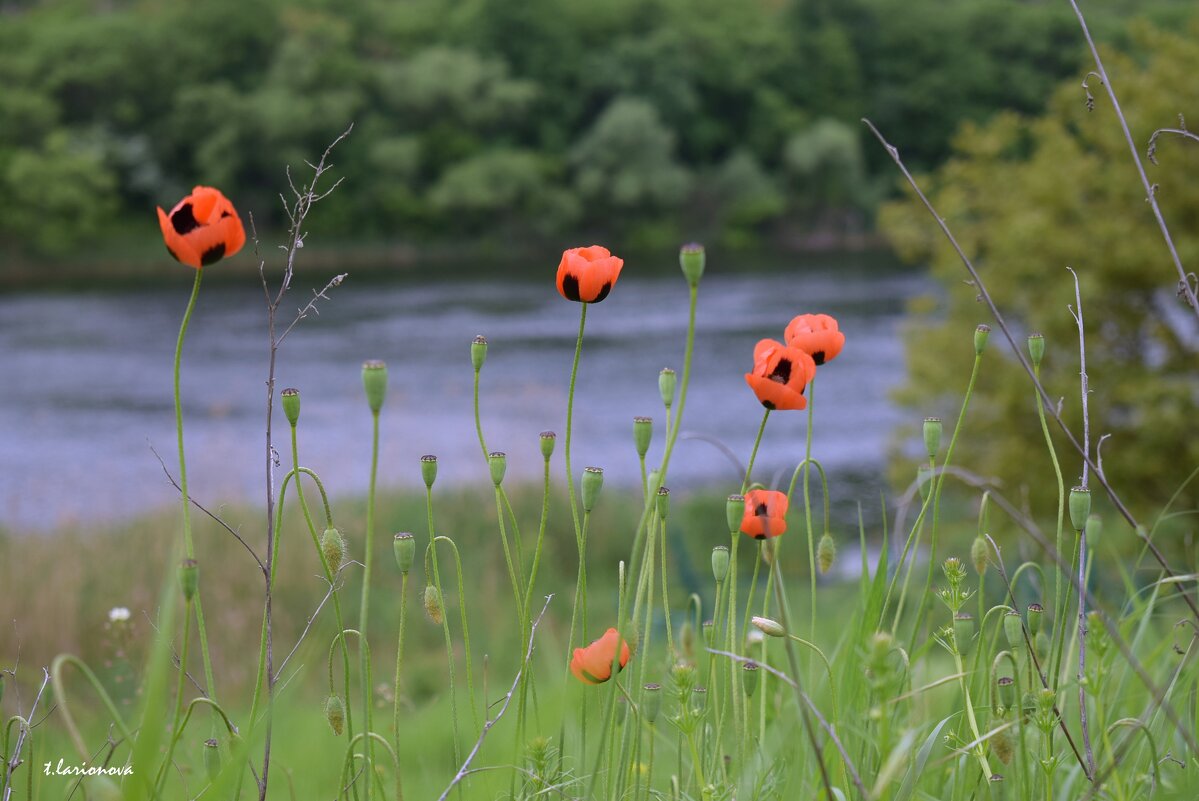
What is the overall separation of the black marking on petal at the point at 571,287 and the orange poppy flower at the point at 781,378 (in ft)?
0.77

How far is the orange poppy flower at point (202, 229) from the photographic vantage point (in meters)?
1.16

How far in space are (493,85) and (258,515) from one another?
37.4 m

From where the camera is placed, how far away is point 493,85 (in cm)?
4309

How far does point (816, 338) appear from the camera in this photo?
1.43 metres

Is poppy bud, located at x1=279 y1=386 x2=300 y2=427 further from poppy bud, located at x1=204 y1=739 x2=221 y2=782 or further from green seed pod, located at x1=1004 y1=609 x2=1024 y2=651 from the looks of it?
green seed pod, located at x1=1004 y1=609 x2=1024 y2=651

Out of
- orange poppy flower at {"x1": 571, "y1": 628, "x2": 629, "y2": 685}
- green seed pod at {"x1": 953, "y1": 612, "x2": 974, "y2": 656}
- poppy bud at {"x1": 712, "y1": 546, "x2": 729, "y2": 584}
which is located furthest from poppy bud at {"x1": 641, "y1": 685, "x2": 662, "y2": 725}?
green seed pod at {"x1": 953, "y1": 612, "x2": 974, "y2": 656}

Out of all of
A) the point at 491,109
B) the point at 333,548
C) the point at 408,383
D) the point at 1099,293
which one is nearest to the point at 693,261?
the point at 333,548

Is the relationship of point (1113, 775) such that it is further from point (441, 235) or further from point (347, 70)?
point (347, 70)

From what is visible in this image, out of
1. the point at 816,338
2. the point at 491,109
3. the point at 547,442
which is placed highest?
the point at 491,109

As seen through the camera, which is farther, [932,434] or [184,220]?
[932,434]

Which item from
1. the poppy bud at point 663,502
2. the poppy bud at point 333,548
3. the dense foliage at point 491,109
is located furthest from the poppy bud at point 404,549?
the dense foliage at point 491,109

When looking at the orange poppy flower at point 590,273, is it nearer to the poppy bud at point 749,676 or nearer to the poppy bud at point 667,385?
the poppy bud at point 667,385

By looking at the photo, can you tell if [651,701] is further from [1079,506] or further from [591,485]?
[1079,506]

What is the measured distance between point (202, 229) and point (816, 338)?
0.73 m
